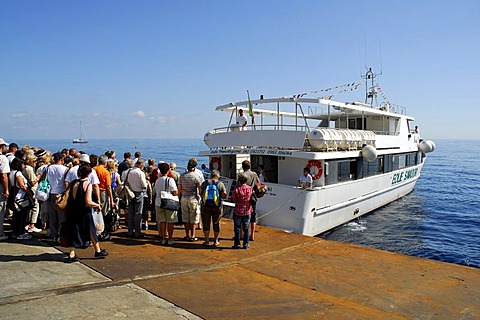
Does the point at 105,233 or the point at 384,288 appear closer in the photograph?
the point at 384,288

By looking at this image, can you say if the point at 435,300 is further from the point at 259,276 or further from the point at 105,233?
the point at 105,233

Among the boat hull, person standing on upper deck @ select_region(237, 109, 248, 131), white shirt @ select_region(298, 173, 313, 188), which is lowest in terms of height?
the boat hull

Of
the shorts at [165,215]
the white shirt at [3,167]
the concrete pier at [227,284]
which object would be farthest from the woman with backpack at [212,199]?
the white shirt at [3,167]

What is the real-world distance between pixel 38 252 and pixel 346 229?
11188 millimetres

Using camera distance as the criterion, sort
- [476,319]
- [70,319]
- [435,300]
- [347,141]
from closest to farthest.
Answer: [70,319]
[476,319]
[435,300]
[347,141]

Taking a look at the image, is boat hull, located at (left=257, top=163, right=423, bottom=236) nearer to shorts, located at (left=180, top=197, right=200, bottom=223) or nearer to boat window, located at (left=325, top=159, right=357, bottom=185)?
boat window, located at (left=325, top=159, right=357, bottom=185)

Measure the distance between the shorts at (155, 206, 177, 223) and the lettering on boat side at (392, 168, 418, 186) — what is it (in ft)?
48.6

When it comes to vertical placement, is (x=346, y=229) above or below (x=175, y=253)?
below

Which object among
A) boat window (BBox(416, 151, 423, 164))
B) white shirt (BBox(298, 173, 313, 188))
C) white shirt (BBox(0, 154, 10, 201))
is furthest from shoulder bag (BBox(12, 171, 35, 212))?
boat window (BBox(416, 151, 423, 164))

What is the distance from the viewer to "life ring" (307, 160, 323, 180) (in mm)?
12672

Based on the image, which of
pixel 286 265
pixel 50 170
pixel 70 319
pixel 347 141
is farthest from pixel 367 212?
pixel 70 319

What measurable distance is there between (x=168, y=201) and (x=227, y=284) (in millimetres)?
2465

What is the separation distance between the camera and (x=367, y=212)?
55.8 ft

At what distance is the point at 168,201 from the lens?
7.32 m
